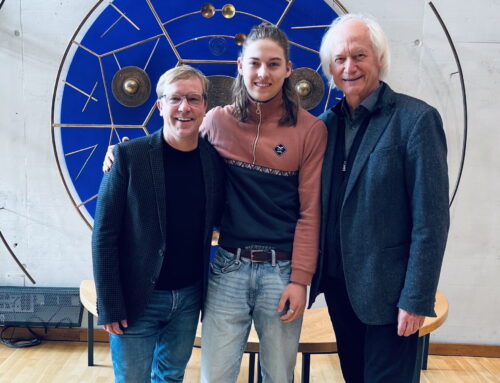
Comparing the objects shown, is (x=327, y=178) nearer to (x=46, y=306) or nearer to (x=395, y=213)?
(x=395, y=213)

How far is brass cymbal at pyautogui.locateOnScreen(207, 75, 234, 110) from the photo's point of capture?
245 centimetres

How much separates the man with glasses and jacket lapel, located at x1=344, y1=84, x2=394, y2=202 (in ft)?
1.24

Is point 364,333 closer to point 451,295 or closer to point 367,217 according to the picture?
point 367,217

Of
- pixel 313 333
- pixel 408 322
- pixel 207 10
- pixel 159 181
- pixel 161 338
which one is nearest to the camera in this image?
pixel 408 322

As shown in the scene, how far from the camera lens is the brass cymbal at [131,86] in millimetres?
2459

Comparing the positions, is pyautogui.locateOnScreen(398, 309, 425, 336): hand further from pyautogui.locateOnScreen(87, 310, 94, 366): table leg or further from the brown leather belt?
pyautogui.locateOnScreen(87, 310, 94, 366): table leg

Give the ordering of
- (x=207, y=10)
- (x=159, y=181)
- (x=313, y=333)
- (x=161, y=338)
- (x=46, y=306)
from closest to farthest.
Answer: (x=159, y=181)
(x=161, y=338)
(x=313, y=333)
(x=207, y=10)
(x=46, y=306)

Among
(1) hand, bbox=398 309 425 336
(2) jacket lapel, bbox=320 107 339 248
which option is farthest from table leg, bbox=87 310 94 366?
(1) hand, bbox=398 309 425 336

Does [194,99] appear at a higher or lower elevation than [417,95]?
lower

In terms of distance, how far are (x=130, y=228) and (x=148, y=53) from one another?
1.44 m

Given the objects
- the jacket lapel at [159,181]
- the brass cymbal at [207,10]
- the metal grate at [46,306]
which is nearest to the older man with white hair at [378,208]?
the jacket lapel at [159,181]

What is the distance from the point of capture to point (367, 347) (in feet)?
4.17

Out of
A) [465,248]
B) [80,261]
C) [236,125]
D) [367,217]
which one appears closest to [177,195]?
[236,125]

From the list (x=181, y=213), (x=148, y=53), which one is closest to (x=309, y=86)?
(x=148, y=53)
